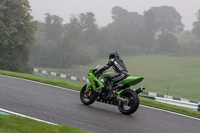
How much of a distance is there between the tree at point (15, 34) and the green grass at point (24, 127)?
120 ft

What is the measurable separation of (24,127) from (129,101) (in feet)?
12.1

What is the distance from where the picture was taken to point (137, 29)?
136 m

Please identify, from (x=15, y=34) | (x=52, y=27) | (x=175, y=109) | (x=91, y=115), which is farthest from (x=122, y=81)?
(x=52, y=27)

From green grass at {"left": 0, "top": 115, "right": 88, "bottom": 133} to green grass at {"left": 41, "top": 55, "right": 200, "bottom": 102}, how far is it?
43544 millimetres

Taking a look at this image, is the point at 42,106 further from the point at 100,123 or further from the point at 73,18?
the point at 73,18

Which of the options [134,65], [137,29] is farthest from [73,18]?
[137,29]

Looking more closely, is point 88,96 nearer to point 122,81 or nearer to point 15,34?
point 122,81

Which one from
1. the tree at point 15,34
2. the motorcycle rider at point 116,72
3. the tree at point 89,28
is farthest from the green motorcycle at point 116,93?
the tree at point 89,28

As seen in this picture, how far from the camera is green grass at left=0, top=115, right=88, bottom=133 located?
5500mm

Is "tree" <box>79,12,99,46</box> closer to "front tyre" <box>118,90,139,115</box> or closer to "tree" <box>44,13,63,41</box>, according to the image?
"tree" <box>44,13,63,41</box>

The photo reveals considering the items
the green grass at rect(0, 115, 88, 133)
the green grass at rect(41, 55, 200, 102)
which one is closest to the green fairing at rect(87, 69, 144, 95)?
the green grass at rect(0, 115, 88, 133)

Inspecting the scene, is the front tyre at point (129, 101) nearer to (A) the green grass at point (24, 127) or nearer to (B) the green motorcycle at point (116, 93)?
(B) the green motorcycle at point (116, 93)

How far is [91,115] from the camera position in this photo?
8.32 meters

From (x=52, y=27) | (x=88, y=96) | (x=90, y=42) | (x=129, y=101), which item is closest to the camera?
(x=129, y=101)
